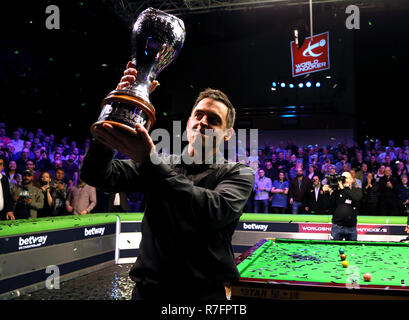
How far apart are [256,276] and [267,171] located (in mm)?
8032

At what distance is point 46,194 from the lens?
802cm

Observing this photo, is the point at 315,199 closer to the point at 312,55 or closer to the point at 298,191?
the point at 298,191

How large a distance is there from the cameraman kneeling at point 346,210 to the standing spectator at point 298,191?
7.20ft

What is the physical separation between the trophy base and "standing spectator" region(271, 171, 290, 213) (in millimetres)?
9209

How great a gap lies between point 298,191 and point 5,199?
7039 mm

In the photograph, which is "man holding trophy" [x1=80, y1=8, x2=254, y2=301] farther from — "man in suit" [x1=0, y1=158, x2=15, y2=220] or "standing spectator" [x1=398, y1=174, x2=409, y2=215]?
"standing spectator" [x1=398, y1=174, x2=409, y2=215]

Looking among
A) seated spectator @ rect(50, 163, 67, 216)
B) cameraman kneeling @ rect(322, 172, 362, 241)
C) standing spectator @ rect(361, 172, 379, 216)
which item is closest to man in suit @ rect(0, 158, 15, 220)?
seated spectator @ rect(50, 163, 67, 216)

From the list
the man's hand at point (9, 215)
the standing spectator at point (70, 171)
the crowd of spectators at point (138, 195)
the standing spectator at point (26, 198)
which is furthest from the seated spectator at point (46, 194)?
the standing spectator at point (70, 171)

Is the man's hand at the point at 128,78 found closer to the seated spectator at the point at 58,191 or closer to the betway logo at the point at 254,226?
the seated spectator at the point at 58,191

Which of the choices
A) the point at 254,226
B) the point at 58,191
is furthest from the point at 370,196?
the point at 58,191

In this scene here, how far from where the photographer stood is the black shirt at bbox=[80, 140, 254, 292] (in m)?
1.18
